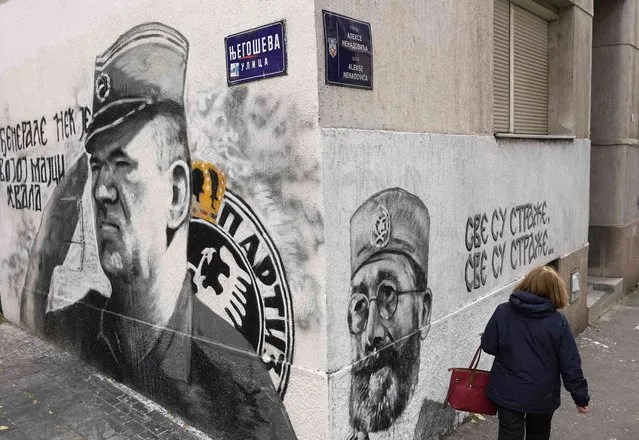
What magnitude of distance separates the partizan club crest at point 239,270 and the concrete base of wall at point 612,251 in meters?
7.06

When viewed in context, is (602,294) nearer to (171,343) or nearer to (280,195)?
(171,343)

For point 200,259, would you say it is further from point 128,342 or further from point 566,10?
point 566,10

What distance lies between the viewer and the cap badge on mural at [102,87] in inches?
182

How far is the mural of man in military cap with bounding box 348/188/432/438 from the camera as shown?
11.2ft

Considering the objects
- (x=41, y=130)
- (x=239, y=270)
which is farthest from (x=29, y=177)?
(x=239, y=270)

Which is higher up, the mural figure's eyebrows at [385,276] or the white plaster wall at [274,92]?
the white plaster wall at [274,92]

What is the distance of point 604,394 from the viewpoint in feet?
17.5

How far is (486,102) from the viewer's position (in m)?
4.68

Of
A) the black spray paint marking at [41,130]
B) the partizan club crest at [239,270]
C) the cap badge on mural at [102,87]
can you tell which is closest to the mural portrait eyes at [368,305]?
the partizan club crest at [239,270]

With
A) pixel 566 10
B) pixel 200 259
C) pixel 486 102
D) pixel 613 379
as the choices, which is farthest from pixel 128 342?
pixel 566 10

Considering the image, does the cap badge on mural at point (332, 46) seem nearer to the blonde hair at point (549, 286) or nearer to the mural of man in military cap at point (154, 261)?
the mural of man in military cap at point (154, 261)

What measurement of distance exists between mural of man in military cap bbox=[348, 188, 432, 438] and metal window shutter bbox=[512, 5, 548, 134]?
2.67 m

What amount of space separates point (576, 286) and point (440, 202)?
12.4 ft

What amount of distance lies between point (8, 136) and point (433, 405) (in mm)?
5110
